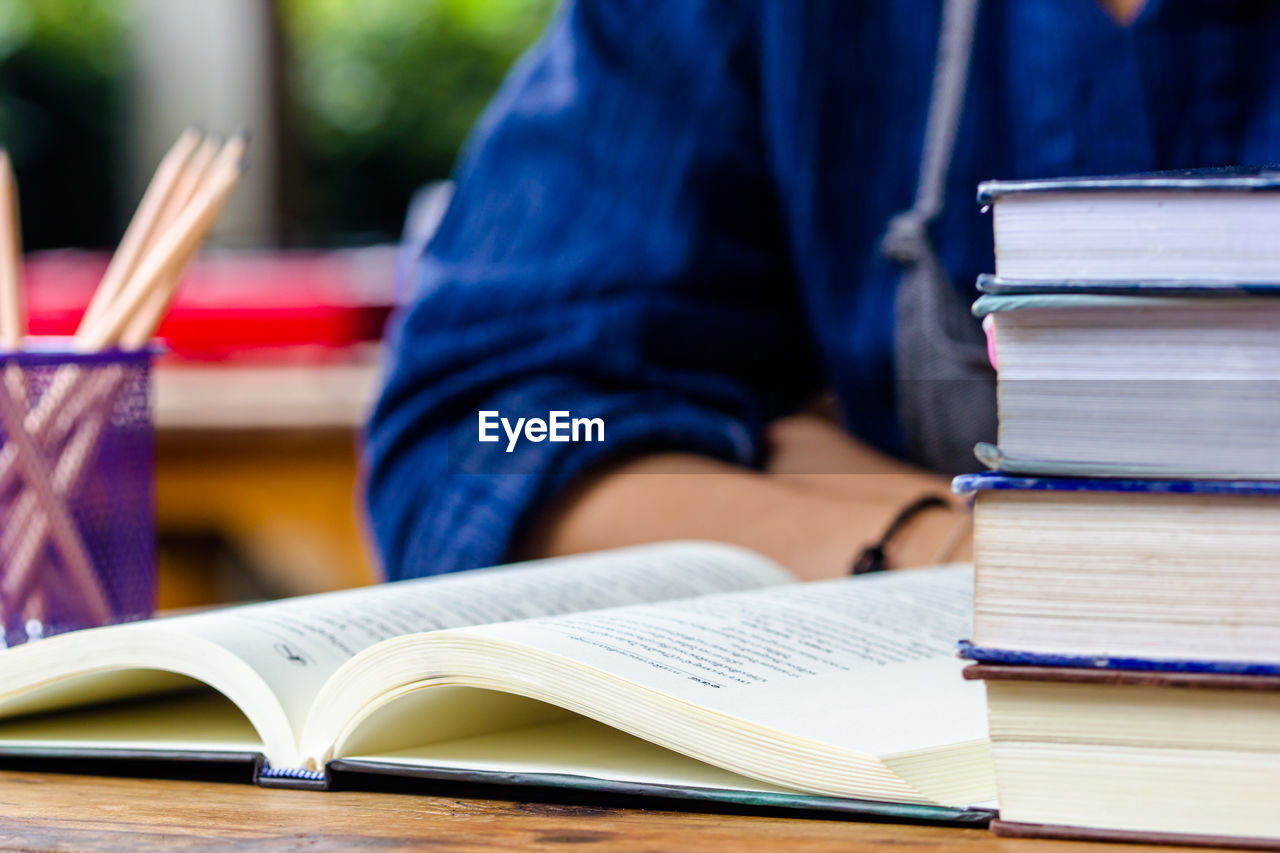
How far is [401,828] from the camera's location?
301 mm

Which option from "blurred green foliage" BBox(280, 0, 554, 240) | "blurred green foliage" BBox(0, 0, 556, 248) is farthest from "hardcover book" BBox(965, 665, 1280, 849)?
"blurred green foliage" BBox(280, 0, 554, 240)

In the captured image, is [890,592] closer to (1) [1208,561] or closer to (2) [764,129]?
(1) [1208,561]

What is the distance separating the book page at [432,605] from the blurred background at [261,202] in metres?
0.17

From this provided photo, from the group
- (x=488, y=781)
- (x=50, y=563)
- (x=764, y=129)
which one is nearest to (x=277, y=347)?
(x=764, y=129)

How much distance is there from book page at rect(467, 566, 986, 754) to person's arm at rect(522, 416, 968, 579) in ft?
0.53

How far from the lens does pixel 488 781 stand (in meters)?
0.33

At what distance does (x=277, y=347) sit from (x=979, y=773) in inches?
73.5

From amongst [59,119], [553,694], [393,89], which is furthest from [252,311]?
[393,89]

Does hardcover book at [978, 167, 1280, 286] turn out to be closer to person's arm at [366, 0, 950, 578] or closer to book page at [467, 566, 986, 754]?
book page at [467, 566, 986, 754]

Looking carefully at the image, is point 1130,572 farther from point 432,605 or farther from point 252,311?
A: point 252,311

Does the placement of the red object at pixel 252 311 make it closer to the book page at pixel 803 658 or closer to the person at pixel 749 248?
the person at pixel 749 248

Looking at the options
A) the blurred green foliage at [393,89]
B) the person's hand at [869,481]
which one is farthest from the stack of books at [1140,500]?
the blurred green foliage at [393,89]

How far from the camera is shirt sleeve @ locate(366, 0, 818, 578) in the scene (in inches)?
26.8

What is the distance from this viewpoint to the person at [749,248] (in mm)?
668
